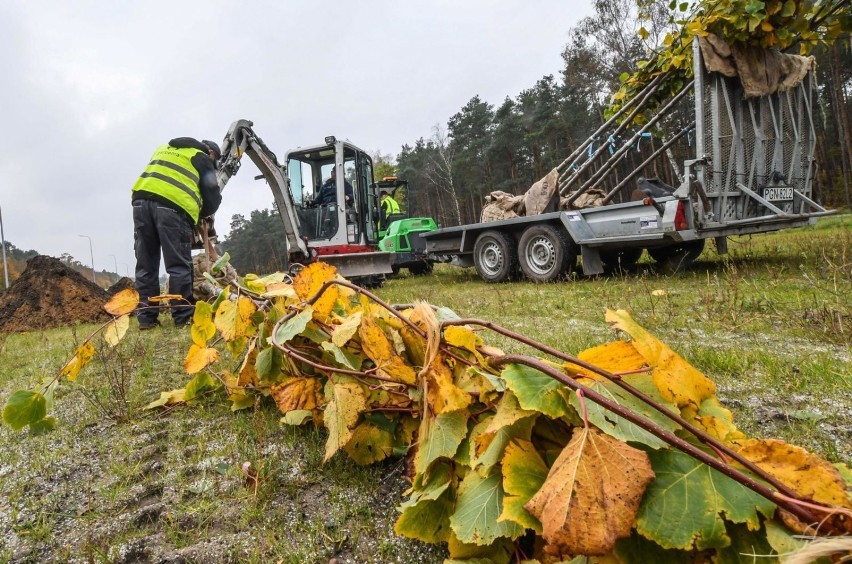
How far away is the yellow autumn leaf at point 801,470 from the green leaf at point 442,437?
468 millimetres

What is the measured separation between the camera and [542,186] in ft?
22.5

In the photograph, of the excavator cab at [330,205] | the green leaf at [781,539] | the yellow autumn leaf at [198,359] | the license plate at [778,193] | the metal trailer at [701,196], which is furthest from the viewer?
the excavator cab at [330,205]

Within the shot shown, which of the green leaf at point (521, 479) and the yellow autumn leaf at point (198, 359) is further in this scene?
the yellow autumn leaf at point (198, 359)

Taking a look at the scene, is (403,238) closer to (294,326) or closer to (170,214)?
(170,214)

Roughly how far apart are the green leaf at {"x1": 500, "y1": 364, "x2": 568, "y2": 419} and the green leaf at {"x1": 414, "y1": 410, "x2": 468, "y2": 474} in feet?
0.66

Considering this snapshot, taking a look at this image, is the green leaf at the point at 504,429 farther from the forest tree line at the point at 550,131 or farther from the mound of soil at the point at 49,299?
the forest tree line at the point at 550,131

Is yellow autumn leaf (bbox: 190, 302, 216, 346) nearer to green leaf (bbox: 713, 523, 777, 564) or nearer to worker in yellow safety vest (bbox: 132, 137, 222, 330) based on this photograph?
green leaf (bbox: 713, 523, 777, 564)

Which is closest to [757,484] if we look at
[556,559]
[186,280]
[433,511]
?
[556,559]

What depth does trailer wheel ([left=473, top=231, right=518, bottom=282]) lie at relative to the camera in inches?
279

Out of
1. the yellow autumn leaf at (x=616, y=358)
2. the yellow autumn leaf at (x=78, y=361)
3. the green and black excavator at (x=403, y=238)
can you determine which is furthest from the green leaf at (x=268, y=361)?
the green and black excavator at (x=403, y=238)

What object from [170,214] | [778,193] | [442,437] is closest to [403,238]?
[170,214]

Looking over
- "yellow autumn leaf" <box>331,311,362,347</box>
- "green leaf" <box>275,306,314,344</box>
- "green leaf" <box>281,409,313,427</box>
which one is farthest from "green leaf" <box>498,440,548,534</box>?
"green leaf" <box>281,409,313,427</box>

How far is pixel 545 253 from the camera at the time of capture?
656 cm

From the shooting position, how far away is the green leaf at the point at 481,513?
0.72 m
